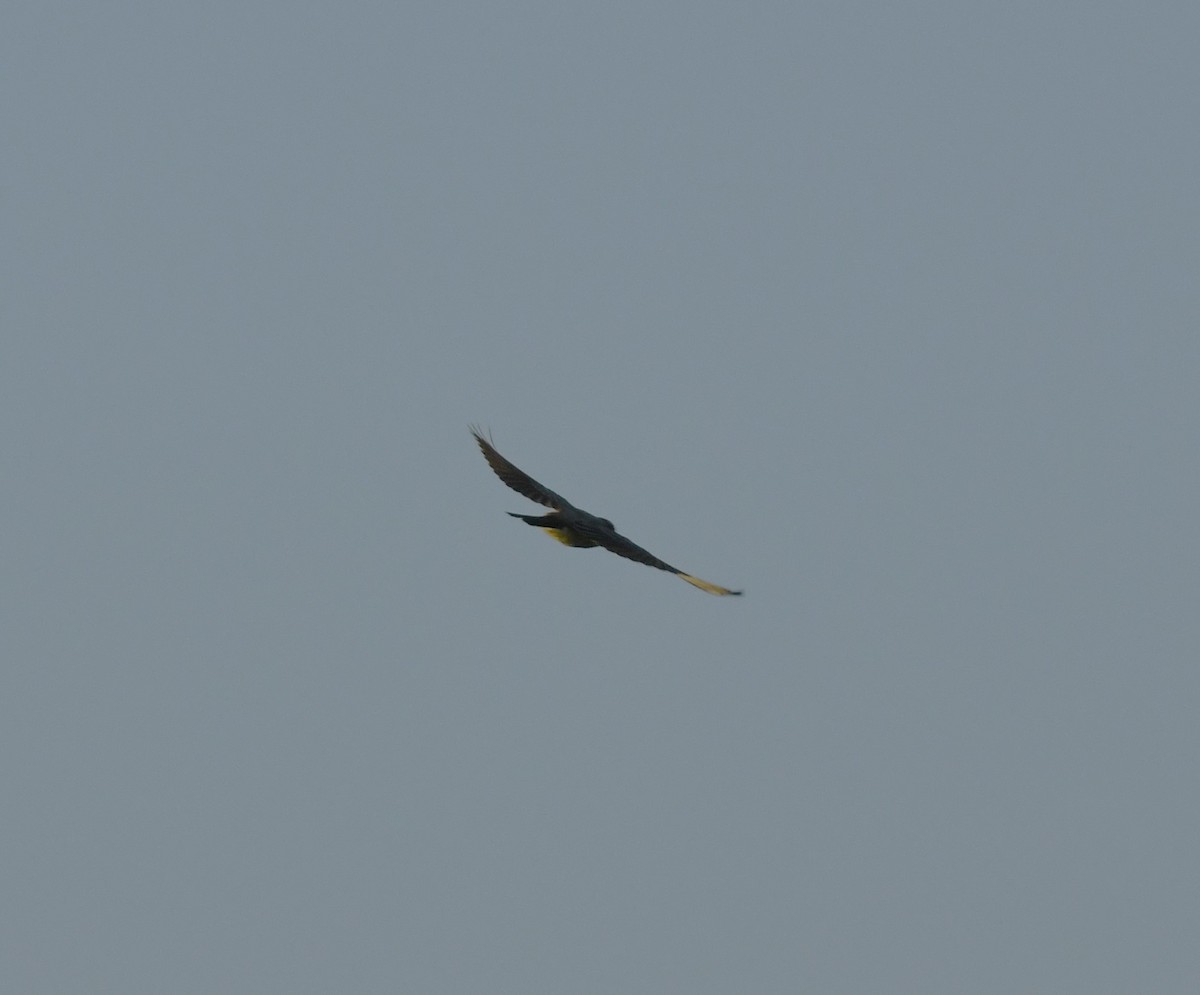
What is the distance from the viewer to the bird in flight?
1736 inches

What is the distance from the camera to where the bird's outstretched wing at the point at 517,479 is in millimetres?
45906

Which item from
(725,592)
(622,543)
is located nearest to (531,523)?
(622,543)

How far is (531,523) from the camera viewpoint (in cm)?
4447

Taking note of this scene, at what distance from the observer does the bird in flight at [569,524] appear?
44094mm

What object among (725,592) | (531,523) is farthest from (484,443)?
(725,592)

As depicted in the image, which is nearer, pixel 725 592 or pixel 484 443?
pixel 725 592

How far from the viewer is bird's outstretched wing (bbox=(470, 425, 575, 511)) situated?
151 feet

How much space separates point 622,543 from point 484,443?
4713 mm

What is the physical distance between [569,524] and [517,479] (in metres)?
2.33

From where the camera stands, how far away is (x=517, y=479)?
4650cm

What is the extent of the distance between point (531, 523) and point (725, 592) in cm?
734

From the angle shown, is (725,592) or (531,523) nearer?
(725,592)

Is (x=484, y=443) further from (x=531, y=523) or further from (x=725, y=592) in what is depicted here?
(x=725, y=592)

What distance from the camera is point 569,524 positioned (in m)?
44.8
